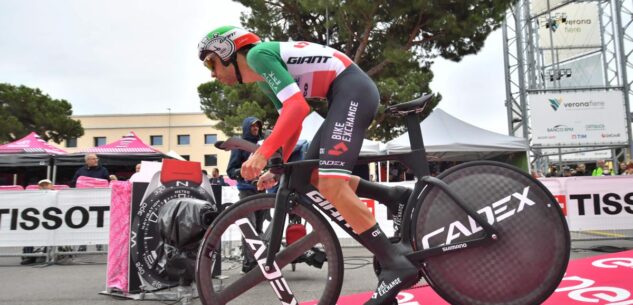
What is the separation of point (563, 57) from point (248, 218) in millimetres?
27954

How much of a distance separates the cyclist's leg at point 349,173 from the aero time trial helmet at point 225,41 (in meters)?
0.60

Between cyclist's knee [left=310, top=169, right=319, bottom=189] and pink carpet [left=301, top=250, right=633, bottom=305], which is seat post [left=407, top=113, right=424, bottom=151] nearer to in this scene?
cyclist's knee [left=310, top=169, right=319, bottom=189]

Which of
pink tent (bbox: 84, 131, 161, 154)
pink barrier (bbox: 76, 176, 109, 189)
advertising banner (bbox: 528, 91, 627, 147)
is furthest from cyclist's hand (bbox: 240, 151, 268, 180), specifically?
advertising banner (bbox: 528, 91, 627, 147)

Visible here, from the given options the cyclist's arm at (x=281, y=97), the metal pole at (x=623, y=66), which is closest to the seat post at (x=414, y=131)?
the cyclist's arm at (x=281, y=97)

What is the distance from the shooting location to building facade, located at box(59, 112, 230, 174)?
61.8m

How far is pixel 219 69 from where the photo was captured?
2584 millimetres

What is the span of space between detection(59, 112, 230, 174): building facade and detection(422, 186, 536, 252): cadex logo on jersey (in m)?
60.1

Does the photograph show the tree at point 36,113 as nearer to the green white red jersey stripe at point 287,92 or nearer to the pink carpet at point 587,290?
the pink carpet at point 587,290

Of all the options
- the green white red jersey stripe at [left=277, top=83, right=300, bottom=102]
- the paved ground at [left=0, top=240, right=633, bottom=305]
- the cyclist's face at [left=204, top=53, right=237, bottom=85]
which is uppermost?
the cyclist's face at [left=204, top=53, right=237, bottom=85]

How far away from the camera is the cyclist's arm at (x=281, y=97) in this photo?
7.21 feet

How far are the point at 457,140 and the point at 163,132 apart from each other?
2216 inches

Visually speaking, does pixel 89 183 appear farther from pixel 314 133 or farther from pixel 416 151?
pixel 416 151

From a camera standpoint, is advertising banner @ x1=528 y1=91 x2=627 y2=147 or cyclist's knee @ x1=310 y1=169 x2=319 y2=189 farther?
advertising banner @ x1=528 y1=91 x2=627 y2=147

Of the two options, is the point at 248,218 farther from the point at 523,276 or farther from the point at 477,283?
the point at 523,276
